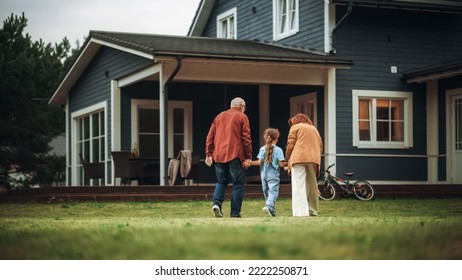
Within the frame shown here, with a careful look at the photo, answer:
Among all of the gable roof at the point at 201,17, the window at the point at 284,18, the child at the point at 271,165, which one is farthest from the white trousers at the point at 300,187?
the gable roof at the point at 201,17

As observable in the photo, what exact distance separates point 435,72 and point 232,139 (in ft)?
29.6

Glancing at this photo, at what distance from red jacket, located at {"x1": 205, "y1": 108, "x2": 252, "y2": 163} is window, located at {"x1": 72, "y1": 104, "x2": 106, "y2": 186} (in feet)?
35.3

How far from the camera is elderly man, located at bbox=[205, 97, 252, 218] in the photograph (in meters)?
11.9

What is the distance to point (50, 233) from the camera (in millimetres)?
7629

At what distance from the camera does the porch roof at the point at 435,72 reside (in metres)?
19.4

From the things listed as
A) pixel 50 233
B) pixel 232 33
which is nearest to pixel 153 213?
pixel 50 233

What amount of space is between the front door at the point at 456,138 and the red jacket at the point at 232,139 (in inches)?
388

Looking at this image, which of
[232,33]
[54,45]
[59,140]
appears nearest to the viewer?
[232,33]

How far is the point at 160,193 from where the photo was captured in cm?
1736

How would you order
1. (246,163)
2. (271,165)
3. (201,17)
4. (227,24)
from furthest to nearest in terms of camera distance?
(201,17) → (227,24) → (271,165) → (246,163)

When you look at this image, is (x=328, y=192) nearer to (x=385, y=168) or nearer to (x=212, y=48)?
(x=385, y=168)

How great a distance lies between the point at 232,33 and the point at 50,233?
18122 mm

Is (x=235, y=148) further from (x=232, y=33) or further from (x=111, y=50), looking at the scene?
(x=232, y=33)

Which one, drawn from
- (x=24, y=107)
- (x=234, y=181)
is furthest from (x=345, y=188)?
(x=24, y=107)
